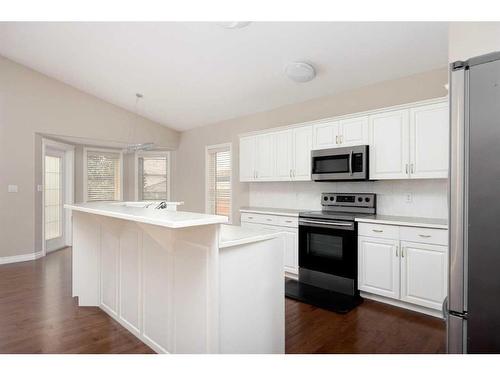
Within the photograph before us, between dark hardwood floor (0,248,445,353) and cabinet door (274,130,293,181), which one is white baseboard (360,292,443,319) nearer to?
dark hardwood floor (0,248,445,353)

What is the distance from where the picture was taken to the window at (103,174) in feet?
20.2

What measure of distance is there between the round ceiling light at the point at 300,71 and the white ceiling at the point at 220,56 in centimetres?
7

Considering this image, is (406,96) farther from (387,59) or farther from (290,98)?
(290,98)

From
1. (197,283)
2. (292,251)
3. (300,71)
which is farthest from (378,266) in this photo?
(300,71)

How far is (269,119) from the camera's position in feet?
15.9

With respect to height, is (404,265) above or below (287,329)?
above

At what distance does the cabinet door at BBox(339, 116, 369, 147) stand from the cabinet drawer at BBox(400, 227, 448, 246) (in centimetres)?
108

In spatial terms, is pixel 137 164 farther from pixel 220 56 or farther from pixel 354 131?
pixel 354 131

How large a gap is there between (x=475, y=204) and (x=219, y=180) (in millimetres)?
4804

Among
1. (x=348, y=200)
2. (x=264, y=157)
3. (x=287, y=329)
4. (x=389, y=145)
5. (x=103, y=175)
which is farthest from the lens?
(x=103, y=175)

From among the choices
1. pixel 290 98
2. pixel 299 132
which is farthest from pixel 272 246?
pixel 290 98

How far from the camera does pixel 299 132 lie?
13.1 ft

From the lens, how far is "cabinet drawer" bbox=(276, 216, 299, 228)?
3.77 metres

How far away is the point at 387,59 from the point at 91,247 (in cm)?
366
